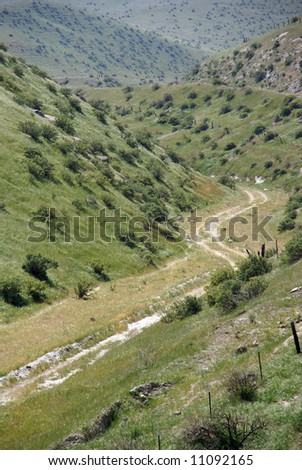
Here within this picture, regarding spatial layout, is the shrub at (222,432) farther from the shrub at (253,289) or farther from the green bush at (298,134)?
the green bush at (298,134)

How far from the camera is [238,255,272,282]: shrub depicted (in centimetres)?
3925

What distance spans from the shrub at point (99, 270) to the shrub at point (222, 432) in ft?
118

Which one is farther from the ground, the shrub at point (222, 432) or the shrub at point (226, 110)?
the shrub at point (226, 110)

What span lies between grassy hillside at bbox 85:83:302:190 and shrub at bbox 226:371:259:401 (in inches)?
3877

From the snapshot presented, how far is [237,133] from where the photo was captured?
158000mm

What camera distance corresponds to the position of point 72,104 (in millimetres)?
103875

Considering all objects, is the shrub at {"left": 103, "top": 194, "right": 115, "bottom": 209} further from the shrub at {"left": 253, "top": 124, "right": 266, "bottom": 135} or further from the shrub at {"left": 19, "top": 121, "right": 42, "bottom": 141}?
the shrub at {"left": 253, "top": 124, "right": 266, "bottom": 135}

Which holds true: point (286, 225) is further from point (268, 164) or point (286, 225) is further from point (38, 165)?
point (268, 164)

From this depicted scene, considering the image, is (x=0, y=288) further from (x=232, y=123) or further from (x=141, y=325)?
(x=232, y=123)

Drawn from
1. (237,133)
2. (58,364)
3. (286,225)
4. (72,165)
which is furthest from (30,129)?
(237,133)

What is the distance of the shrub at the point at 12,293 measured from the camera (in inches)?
1555

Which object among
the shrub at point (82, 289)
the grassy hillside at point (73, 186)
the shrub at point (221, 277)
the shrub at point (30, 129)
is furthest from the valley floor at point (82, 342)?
the shrub at point (30, 129)

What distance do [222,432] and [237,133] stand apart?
501 feet

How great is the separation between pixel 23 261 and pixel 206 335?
2510 centimetres
